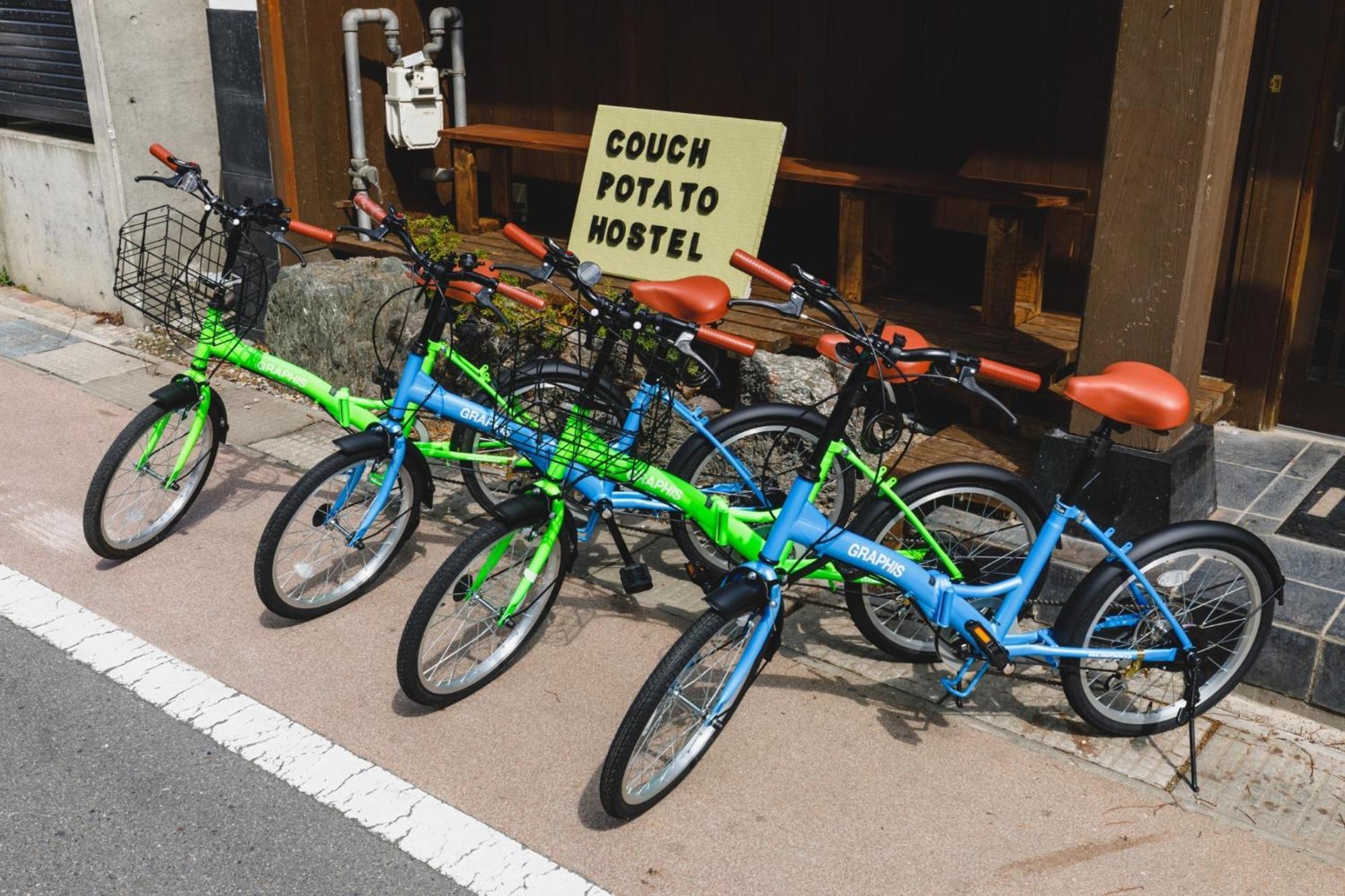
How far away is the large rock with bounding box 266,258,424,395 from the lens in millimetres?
7000

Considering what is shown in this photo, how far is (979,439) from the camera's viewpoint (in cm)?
563

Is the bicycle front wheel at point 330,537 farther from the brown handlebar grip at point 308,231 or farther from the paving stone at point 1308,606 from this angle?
the paving stone at point 1308,606

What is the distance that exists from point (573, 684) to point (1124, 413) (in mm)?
2050

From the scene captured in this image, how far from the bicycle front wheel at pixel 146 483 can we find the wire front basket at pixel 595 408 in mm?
1346

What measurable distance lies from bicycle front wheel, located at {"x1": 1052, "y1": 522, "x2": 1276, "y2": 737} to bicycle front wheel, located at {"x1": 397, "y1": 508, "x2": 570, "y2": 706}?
1713 mm

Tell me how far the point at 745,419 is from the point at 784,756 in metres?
1.30

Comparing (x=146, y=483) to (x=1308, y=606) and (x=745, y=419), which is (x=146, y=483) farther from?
(x=1308, y=606)

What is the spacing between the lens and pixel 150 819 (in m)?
3.73

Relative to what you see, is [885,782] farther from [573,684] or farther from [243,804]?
[243,804]

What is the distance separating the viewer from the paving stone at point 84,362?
7621 millimetres

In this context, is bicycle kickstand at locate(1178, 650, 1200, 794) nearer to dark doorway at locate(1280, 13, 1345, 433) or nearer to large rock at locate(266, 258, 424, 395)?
dark doorway at locate(1280, 13, 1345, 433)

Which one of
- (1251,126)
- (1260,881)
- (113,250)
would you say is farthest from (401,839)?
(113,250)

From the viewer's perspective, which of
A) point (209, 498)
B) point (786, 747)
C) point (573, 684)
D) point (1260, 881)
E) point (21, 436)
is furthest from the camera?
point (21, 436)

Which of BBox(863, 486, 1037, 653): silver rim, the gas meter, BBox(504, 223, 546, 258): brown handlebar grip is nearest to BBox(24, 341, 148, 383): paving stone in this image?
the gas meter
